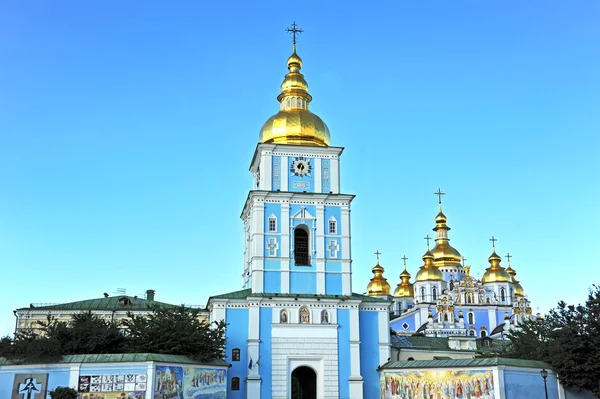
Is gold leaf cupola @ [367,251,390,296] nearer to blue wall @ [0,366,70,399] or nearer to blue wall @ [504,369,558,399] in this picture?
blue wall @ [504,369,558,399]

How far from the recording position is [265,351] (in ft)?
108

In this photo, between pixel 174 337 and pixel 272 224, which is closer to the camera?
pixel 174 337

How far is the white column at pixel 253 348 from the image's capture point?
32.0 meters

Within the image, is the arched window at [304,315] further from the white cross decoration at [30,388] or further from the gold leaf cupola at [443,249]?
the gold leaf cupola at [443,249]

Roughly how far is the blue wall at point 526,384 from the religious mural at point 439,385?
2.33 feet

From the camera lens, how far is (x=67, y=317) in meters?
37.9

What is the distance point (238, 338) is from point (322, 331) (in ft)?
13.0

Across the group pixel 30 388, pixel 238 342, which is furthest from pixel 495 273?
pixel 30 388

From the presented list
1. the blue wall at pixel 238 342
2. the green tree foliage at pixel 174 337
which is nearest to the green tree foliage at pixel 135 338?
the green tree foliage at pixel 174 337

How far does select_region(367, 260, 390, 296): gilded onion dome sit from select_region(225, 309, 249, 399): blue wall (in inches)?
1833

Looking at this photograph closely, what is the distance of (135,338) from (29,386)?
462 cm

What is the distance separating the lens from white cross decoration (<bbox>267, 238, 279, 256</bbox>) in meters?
34.5

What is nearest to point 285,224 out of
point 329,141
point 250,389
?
point 329,141

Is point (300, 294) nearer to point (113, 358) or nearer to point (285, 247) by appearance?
point (285, 247)
